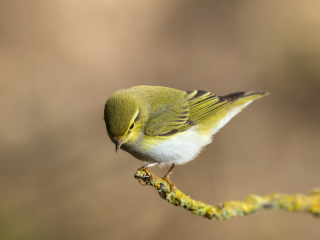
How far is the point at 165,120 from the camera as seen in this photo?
3.80 m

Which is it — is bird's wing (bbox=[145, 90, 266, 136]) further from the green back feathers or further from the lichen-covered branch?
the lichen-covered branch

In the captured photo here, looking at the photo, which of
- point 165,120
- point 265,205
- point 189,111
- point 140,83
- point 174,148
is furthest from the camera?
point 140,83

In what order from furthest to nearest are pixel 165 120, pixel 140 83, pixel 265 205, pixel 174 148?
pixel 140 83 → pixel 165 120 → pixel 174 148 → pixel 265 205

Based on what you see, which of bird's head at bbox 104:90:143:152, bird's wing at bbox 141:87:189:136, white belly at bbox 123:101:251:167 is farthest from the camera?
bird's wing at bbox 141:87:189:136

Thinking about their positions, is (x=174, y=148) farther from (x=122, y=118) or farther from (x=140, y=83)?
(x=140, y=83)

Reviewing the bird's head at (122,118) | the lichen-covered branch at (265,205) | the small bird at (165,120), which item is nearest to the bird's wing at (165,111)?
the small bird at (165,120)

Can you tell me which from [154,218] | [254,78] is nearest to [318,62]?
[254,78]

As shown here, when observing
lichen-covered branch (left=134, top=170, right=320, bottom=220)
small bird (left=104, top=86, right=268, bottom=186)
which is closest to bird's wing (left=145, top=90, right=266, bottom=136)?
small bird (left=104, top=86, right=268, bottom=186)

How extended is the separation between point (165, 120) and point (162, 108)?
166 millimetres

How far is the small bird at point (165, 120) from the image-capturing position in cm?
319

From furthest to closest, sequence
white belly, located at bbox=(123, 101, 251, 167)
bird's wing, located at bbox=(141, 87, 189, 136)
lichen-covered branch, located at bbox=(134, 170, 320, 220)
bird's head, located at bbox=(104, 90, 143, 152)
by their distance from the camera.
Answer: bird's wing, located at bbox=(141, 87, 189, 136)
white belly, located at bbox=(123, 101, 251, 167)
bird's head, located at bbox=(104, 90, 143, 152)
lichen-covered branch, located at bbox=(134, 170, 320, 220)

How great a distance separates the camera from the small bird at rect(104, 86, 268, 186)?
3.19 m

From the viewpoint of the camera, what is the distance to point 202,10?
7.85 metres

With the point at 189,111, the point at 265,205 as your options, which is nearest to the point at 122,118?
the point at 189,111
